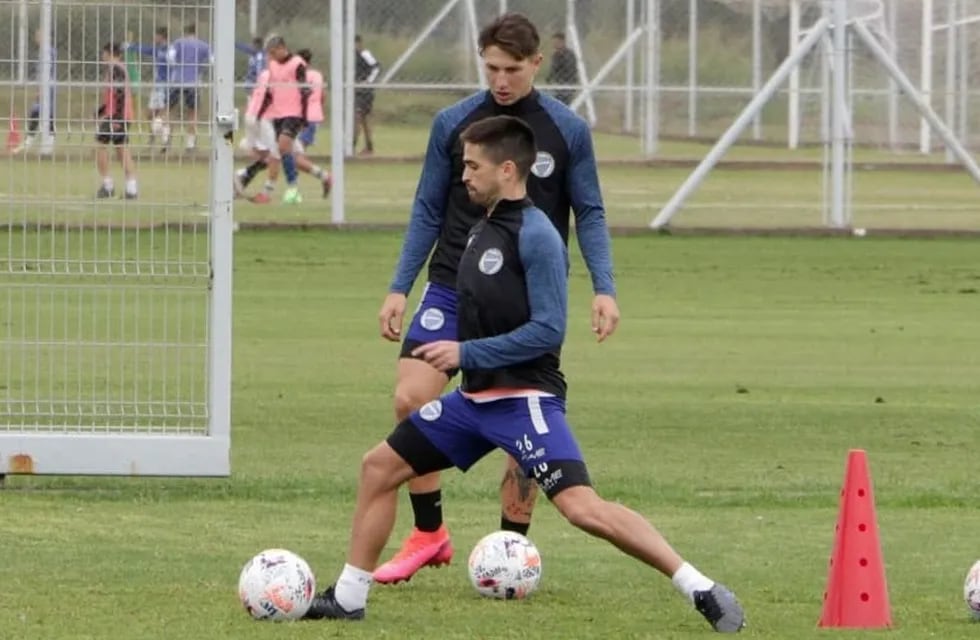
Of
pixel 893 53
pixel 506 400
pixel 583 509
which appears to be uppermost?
pixel 893 53

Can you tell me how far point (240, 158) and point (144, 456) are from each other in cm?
1895

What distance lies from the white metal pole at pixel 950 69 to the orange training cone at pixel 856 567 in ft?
68.2

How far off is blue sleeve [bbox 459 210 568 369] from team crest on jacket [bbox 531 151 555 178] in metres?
1.03

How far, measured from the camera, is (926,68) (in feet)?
93.6

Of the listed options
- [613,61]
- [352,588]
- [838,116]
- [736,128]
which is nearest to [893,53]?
[838,116]

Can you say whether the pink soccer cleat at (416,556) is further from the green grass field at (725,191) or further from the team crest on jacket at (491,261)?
the green grass field at (725,191)

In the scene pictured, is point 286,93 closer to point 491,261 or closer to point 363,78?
point 363,78

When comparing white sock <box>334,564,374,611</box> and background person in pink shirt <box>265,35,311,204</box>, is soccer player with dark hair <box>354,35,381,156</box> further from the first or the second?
white sock <box>334,564,374,611</box>

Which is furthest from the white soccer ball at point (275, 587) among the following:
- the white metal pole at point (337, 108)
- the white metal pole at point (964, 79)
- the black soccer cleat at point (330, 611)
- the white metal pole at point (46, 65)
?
the white metal pole at point (964, 79)

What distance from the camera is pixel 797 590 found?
8.70 meters

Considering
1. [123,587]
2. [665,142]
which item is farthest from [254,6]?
[123,587]

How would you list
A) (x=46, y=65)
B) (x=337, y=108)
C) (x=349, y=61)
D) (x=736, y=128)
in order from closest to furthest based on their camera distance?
(x=46, y=65) → (x=337, y=108) → (x=349, y=61) → (x=736, y=128)

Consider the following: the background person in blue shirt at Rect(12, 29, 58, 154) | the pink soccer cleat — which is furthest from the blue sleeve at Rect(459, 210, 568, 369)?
the background person in blue shirt at Rect(12, 29, 58, 154)

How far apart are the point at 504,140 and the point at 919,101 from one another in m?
20.3
